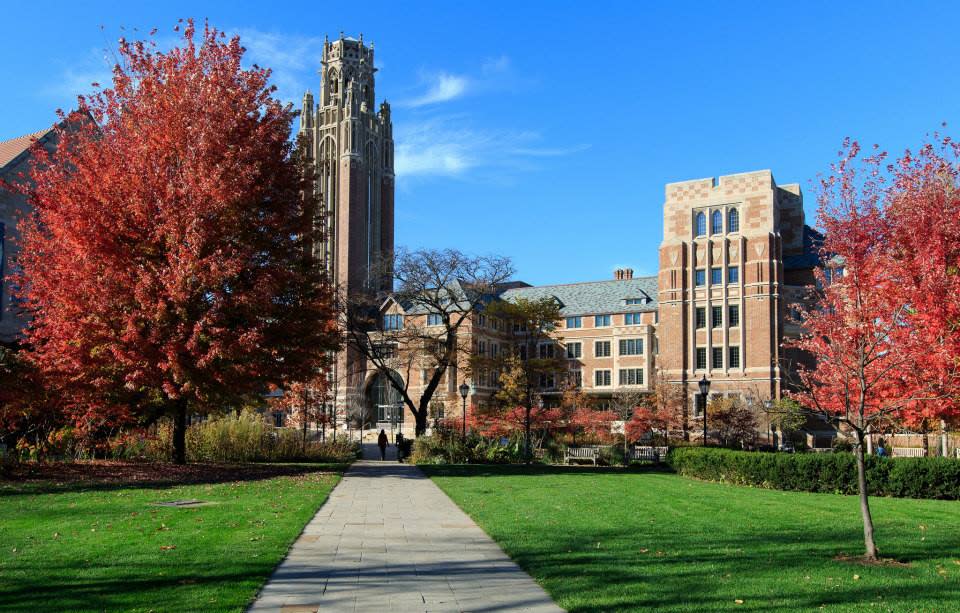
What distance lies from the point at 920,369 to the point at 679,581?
38.2ft

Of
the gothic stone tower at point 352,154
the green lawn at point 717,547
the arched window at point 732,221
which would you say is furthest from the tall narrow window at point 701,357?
the green lawn at point 717,547

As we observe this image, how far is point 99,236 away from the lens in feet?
66.9

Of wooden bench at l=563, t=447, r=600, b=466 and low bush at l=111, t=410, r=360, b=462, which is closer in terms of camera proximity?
low bush at l=111, t=410, r=360, b=462

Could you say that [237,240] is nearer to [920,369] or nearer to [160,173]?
[160,173]

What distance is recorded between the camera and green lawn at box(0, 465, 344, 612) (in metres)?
7.41

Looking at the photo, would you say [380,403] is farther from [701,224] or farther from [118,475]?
[118,475]

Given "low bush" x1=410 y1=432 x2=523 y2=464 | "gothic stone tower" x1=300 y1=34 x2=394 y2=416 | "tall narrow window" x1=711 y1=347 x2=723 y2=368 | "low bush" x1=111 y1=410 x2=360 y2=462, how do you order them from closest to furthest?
"low bush" x1=111 y1=410 x2=360 y2=462 < "low bush" x1=410 y1=432 x2=523 y2=464 < "tall narrow window" x1=711 y1=347 x2=723 y2=368 < "gothic stone tower" x1=300 y1=34 x2=394 y2=416

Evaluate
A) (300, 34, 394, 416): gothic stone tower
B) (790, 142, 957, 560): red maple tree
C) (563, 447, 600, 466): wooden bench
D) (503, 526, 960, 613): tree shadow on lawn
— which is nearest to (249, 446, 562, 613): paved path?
(503, 526, 960, 613): tree shadow on lawn

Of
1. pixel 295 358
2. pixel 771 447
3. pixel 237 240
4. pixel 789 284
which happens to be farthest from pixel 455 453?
pixel 789 284

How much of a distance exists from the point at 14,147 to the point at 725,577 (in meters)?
36.9

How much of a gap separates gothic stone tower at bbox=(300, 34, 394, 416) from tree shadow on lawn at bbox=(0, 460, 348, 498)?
64037mm

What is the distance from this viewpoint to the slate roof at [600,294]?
251 feet

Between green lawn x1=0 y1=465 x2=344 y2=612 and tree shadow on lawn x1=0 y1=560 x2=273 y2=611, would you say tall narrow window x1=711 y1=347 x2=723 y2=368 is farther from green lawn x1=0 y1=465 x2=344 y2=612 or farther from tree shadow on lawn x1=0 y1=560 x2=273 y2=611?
tree shadow on lawn x1=0 y1=560 x2=273 y2=611

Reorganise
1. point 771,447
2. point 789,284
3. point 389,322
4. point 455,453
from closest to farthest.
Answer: point 455,453 < point 771,447 < point 789,284 < point 389,322
